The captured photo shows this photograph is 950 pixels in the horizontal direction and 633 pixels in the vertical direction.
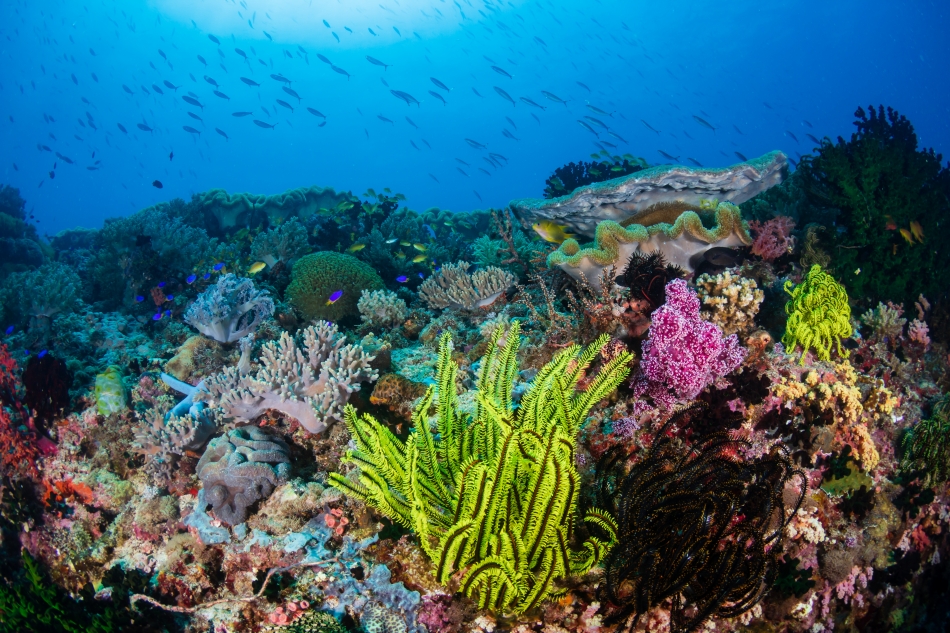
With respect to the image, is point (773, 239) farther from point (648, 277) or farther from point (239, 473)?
point (239, 473)

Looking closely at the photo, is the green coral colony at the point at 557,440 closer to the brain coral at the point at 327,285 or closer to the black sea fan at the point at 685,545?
the black sea fan at the point at 685,545

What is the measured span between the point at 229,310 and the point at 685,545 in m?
6.86

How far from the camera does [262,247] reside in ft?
35.5

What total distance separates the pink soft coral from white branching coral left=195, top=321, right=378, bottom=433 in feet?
18.1

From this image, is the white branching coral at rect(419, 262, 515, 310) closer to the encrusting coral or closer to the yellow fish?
the yellow fish

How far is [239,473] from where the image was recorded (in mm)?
3887

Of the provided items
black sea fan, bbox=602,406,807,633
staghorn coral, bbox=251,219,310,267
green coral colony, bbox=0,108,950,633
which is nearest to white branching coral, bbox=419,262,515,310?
green coral colony, bbox=0,108,950,633

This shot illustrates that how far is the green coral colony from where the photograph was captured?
9.62 ft

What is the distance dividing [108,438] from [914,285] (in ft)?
36.4

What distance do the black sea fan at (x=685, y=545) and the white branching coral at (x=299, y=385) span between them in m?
2.78

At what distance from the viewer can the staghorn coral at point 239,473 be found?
12.7 ft

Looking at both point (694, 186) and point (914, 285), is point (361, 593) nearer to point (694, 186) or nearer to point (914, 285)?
point (694, 186)

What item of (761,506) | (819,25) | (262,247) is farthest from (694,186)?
(819,25)

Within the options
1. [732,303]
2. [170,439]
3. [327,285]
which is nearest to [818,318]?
[732,303]
